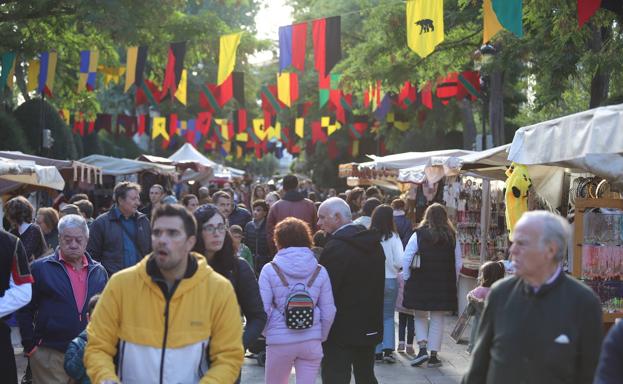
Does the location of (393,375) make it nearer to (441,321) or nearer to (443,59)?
(441,321)

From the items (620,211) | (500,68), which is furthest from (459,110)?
(620,211)

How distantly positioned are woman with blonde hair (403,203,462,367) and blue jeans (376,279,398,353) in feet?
0.64

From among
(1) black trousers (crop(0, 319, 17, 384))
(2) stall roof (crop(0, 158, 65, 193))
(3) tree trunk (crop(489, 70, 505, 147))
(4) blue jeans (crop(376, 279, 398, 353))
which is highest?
(3) tree trunk (crop(489, 70, 505, 147))

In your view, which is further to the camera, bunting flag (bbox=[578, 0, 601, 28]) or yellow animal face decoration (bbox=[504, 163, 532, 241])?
bunting flag (bbox=[578, 0, 601, 28])

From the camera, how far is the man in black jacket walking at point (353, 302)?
7.56 metres

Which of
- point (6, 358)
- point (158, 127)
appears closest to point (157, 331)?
point (6, 358)

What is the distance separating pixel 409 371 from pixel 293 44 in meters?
9.17

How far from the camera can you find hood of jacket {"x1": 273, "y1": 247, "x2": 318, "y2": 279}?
279 inches

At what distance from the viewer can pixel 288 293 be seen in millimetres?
7047

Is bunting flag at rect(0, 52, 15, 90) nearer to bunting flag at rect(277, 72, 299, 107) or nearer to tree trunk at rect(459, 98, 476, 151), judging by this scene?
bunting flag at rect(277, 72, 299, 107)

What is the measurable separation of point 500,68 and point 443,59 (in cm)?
394

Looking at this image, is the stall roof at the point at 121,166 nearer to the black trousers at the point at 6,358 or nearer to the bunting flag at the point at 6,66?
the bunting flag at the point at 6,66

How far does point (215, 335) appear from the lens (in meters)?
4.65

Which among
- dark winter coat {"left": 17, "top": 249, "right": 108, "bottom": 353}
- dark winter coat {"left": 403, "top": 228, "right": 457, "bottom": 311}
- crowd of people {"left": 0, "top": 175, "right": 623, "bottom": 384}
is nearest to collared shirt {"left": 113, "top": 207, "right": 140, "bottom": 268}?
crowd of people {"left": 0, "top": 175, "right": 623, "bottom": 384}
